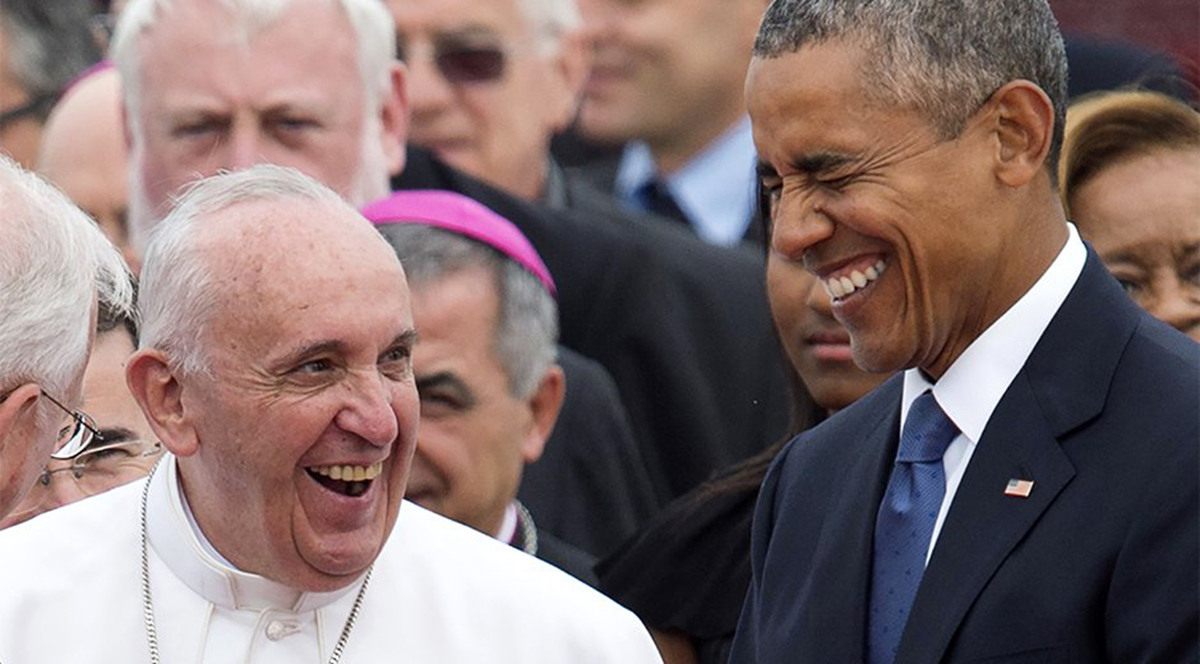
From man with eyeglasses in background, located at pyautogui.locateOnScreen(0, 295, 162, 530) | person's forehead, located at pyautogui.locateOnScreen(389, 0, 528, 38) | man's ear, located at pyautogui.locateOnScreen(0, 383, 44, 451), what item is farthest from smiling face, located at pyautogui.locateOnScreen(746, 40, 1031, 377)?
person's forehead, located at pyautogui.locateOnScreen(389, 0, 528, 38)

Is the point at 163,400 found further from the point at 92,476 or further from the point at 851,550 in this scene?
the point at 851,550

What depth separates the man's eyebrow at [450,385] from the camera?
506cm

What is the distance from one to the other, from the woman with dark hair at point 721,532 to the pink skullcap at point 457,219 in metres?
0.70

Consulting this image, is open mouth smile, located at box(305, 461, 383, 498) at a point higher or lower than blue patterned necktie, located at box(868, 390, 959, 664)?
lower

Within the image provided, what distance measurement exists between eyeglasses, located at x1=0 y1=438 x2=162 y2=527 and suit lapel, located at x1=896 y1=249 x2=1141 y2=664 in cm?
182

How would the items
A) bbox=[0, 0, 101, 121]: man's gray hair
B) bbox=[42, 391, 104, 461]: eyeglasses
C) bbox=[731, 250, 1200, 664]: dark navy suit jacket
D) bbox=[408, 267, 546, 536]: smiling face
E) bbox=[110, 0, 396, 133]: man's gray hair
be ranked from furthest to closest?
bbox=[0, 0, 101, 121]: man's gray hair, bbox=[110, 0, 396, 133]: man's gray hair, bbox=[408, 267, 546, 536]: smiling face, bbox=[42, 391, 104, 461]: eyeglasses, bbox=[731, 250, 1200, 664]: dark navy suit jacket

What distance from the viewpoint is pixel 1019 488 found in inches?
132

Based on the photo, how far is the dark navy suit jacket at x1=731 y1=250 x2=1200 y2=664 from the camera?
3176mm

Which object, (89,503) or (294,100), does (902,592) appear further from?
(294,100)

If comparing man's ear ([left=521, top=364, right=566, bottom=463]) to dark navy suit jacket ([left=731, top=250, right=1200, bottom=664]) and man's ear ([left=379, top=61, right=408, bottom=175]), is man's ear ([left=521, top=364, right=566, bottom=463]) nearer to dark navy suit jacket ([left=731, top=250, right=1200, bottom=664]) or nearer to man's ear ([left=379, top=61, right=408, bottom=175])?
man's ear ([left=379, top=61, right=408, bottom=175])

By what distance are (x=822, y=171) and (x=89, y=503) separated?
1.45 meters

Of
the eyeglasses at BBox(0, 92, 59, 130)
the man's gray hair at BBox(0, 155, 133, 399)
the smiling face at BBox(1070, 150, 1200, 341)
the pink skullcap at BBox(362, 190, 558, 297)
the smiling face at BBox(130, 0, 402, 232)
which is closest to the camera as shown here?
the man's gray hair at BBox(0, 155, 133, 399)

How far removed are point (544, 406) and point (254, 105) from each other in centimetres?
110

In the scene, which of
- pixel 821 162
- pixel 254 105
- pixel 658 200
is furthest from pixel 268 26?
pixel 821 162
